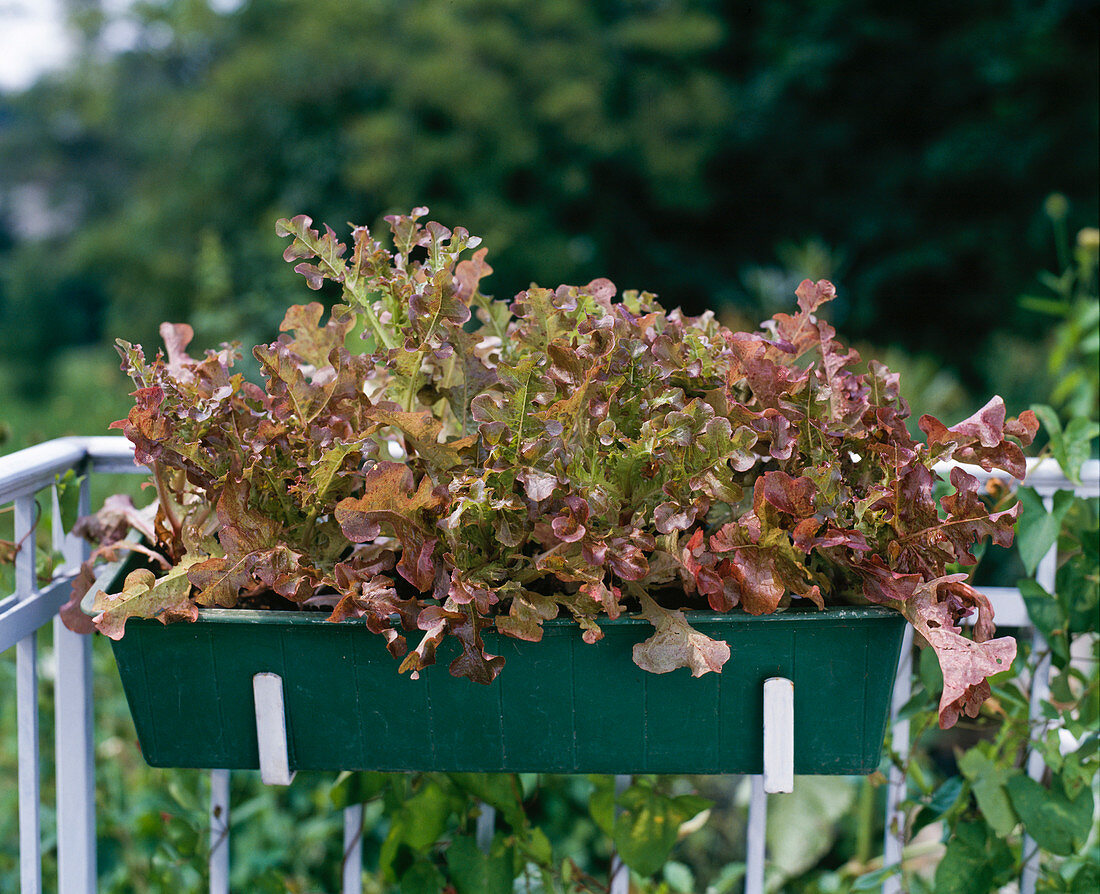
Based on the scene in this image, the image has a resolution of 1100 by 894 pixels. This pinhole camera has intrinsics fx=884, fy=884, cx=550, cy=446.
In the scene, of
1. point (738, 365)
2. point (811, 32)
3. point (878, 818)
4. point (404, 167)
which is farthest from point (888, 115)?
point (738, 365)

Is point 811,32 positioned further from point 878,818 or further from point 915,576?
point 915,576

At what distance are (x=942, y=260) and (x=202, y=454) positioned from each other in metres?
6.48

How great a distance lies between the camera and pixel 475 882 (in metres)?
0.94

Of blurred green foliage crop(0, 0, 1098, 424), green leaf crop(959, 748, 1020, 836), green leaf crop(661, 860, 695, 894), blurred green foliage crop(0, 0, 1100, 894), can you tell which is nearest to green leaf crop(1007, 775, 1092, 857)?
green leaf crop(959, 748, 1020, 836)

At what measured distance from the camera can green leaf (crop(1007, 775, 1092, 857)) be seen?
0.89m

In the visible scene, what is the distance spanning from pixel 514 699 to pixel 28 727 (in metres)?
0.52

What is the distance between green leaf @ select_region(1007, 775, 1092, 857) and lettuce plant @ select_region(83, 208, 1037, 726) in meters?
0.35

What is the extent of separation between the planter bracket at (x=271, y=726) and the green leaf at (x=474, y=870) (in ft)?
0.94

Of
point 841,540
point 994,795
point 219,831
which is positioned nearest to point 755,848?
point 994,795

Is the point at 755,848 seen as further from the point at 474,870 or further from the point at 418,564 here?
the point at 418,564

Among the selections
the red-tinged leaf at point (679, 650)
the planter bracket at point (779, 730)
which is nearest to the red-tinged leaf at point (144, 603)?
the red-tinged leaf at point (679, 650)

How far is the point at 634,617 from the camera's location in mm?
688

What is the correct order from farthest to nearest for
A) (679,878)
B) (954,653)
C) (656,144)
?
(656,144)
(679,878)
(954,653)

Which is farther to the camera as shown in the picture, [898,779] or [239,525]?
[898,779]
